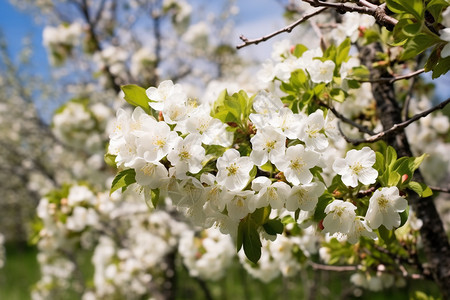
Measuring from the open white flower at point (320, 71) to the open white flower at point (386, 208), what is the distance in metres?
0.38

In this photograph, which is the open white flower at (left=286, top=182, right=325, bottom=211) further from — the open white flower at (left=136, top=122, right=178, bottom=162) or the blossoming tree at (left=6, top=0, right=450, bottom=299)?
the open white flower at (left=136, top=122, right=178, bottom=162)

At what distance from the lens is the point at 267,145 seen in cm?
77

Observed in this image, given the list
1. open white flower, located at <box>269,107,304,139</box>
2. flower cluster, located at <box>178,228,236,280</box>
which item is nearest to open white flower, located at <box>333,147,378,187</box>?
open white flower, located at <box>269,107,304,139</box>

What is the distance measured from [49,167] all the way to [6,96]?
184cm

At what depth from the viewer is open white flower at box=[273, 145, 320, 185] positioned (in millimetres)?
749

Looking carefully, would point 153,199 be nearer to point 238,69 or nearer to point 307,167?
point 307,167

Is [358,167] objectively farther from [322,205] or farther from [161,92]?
[161,92]

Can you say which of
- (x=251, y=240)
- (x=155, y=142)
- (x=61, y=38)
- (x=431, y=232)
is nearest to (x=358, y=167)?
(x=251, y=240)

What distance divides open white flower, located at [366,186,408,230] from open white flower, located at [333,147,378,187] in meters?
0.05

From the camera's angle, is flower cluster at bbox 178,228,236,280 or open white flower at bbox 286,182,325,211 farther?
flower cluster at bbox 178,228,236,280

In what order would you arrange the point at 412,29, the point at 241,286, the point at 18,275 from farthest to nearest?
1. the point at 18,275
2. the point at 241,286
3. the point at 412,29

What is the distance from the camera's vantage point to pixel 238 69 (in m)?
7.56

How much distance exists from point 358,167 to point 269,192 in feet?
0.65

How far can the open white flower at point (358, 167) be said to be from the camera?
31.1 inches
